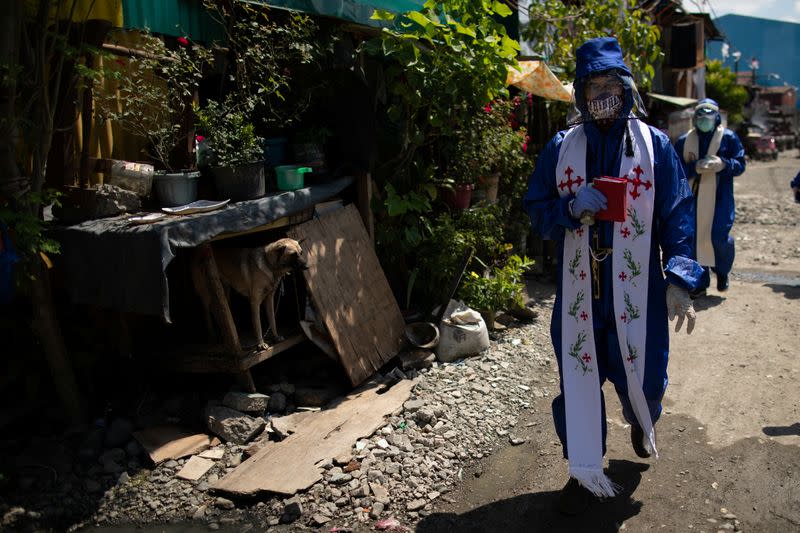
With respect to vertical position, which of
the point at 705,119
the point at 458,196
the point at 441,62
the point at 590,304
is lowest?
the point at 590,304

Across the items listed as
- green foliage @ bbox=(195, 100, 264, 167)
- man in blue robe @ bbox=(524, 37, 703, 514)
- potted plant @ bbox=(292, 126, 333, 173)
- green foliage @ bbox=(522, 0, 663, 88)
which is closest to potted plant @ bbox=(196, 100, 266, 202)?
green foliage @ bbox=(195, 100, 264, 167)

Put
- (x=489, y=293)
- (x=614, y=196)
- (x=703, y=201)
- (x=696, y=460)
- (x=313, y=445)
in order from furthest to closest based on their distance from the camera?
(x=703, y=201), (x=489, y=293), (x=313, y=445), (x=696, y=460), (x=614, y=196)

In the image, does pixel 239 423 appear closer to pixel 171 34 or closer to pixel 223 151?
pixel 223 151

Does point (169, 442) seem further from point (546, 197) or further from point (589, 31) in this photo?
point (589, 31)

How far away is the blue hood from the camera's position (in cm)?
329

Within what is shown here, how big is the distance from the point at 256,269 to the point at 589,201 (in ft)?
7.86

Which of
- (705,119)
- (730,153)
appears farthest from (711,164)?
(705,119)

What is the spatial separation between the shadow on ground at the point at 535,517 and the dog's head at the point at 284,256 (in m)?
1.93

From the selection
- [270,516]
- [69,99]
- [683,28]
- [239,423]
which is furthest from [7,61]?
[683,28]

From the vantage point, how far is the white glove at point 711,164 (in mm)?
7371

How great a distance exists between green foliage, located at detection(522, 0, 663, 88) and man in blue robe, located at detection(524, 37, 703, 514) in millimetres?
6278

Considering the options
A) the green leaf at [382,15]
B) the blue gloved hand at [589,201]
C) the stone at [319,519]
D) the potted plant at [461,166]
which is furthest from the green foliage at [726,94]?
the stone at [319,519]

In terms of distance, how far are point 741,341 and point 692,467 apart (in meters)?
2.62

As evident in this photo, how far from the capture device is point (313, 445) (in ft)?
14.1
